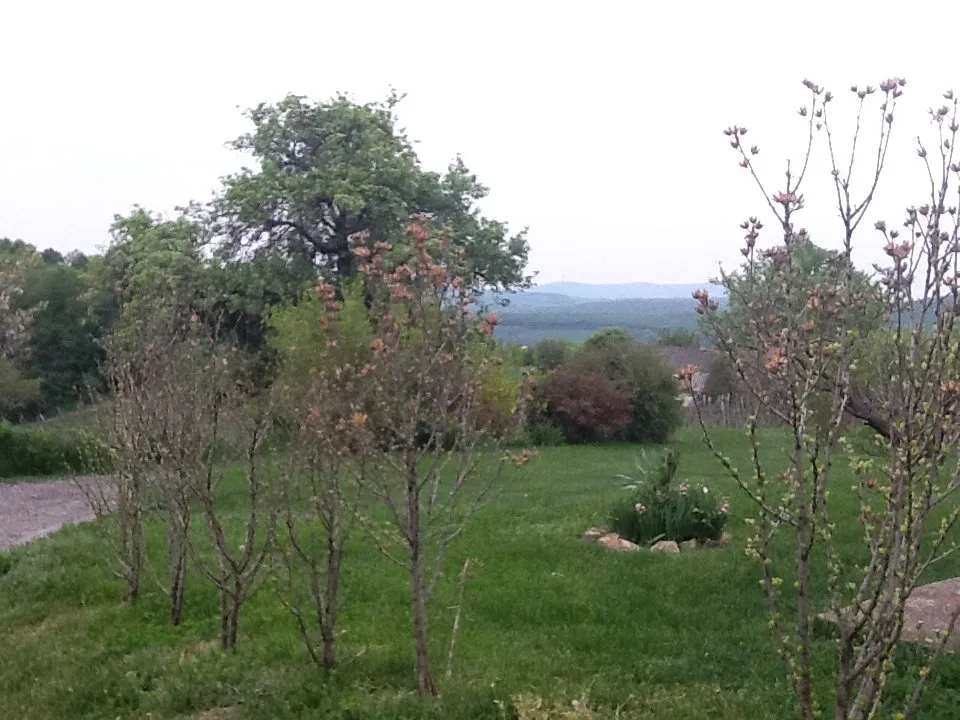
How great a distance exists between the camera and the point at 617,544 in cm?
766

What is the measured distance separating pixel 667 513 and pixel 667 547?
39 centimetres

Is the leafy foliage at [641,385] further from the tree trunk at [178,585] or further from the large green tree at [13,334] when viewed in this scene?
the tree trunk at [178,585]

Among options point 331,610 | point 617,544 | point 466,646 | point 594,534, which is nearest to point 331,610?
point 331,610

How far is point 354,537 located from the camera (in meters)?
8.43

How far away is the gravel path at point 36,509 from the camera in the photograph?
10.6m

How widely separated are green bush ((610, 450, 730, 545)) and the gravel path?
5.71 m

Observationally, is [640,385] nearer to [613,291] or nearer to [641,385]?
[641,385]

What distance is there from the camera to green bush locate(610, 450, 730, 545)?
302 inches

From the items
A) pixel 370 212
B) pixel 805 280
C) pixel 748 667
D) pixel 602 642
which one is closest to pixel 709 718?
pixel 748 667

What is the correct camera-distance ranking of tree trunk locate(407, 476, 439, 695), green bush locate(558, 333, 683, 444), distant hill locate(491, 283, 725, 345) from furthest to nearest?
1. distant hill locate(491, 283, 725, 345)
2. green bush locate(558, 333, 683, 444)
3. tree trunk locate(407, 476, 439, 695)

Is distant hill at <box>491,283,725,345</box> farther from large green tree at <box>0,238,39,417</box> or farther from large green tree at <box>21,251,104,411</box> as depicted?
large green tree at <box>21,251,104,411</box>

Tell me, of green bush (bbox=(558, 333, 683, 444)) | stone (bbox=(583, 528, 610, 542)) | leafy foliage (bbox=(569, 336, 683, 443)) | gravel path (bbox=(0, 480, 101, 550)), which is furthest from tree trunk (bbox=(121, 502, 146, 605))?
leafy foliage (bbox=(569, 336, 683, 443))

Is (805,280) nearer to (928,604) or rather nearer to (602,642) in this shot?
(602,642)

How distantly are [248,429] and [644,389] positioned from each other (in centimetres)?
1640
